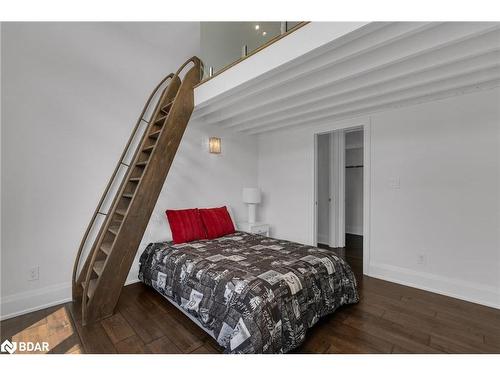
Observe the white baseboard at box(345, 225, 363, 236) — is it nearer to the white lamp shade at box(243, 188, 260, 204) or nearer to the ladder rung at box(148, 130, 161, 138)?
the white lamp shade at box(243, 188, 260, 204)

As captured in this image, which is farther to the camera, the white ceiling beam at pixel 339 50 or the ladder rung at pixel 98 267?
the ladder rung at pixel 98 267

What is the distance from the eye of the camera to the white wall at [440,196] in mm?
2410

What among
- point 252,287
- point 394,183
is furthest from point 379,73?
point 252,287

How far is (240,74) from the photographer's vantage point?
92.7 inches

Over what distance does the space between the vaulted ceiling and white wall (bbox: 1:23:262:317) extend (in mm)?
1080

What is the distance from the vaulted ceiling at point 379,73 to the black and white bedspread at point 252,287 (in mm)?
1740

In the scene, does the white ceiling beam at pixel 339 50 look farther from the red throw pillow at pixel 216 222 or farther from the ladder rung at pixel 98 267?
the ladder rung at pixel 98 267

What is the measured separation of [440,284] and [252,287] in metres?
2.41

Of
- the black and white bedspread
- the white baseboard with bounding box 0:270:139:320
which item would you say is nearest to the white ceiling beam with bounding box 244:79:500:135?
the black and white bedspread

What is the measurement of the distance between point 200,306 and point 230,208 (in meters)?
2.28

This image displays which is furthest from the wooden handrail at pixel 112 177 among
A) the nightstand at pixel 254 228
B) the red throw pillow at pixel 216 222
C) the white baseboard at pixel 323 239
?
the white baseboard at pixel 323 239

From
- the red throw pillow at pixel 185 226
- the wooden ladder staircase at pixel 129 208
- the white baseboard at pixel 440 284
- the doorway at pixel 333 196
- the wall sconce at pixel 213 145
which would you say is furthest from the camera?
the doorway at pixel 333 196

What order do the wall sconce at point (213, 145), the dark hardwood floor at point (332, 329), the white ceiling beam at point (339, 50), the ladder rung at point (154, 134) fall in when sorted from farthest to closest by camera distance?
the wall sconce at point (213, 145) < the ladder rung at point (154, 134) < the dark hardwood floor at point (332, 329) < the white ceiling beam at point (339, 50)
